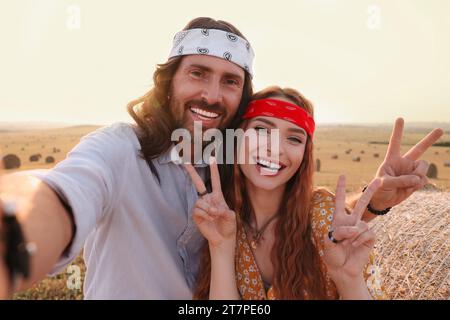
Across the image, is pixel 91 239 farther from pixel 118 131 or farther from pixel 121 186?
pixel 118 131

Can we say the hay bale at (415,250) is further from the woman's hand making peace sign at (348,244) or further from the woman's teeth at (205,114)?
the woman's teeth at (205,114)

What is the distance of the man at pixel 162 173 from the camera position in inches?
97.5

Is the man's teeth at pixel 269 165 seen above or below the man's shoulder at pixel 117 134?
below

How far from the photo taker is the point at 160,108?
3023mm

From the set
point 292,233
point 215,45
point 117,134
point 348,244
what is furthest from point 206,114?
point 348,244

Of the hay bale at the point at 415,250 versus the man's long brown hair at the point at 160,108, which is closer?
the man's long brown hair at the point at 160,108

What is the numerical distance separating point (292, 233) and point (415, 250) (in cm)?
271

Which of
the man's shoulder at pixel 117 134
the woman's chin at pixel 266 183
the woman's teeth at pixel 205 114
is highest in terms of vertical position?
the woman's teeth at pixel 205 114

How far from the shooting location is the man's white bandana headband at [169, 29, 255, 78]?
117 inches

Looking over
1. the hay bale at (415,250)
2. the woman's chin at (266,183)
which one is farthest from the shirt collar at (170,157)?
the hay bale at (415,250)

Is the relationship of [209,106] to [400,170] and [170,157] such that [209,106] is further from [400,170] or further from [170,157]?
[400,170]

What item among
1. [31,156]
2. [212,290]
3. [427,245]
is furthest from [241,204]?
[31,156]

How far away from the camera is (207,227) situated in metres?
2.54

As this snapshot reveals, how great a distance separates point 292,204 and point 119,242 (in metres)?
1.19
